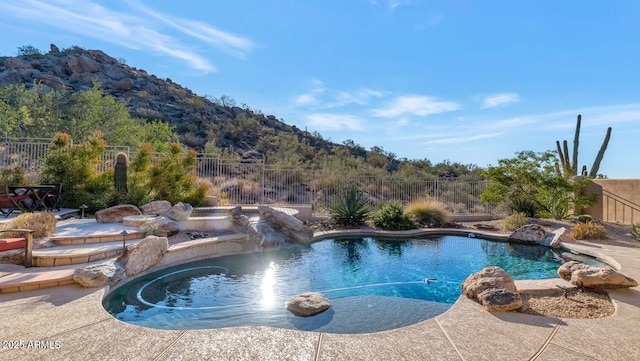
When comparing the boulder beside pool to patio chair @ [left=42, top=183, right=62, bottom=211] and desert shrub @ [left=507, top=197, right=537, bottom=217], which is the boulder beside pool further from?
desert shrub @ [left=507, top=197, right=537, bottom=217]

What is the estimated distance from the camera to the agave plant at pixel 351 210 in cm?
1009

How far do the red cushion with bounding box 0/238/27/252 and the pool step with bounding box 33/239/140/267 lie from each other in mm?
262

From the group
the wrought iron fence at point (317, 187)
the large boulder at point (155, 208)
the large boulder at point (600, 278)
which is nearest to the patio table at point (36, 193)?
the large boulder at point (155, 208)

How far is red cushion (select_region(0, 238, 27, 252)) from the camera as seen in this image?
4000 mm

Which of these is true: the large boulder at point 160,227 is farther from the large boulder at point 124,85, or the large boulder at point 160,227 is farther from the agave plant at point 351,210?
the large boulder at point 124,85

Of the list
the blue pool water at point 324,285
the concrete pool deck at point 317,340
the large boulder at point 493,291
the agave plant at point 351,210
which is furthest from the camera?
the agave plant at point 351,210

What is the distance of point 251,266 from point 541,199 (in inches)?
435

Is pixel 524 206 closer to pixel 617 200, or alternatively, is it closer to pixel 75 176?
pixel 617 200

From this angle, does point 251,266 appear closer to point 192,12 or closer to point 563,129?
point 192,12

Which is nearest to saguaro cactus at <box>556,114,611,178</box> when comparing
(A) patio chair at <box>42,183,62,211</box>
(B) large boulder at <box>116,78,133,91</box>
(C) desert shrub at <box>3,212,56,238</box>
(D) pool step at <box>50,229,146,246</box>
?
(D) pool step at <box>50,229,146,246</box>

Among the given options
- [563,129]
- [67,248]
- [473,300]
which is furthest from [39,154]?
[563,129]

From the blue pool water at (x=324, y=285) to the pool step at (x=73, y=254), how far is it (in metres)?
0.83

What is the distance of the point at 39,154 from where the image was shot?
35.7 feet

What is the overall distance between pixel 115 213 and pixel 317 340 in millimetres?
6643
